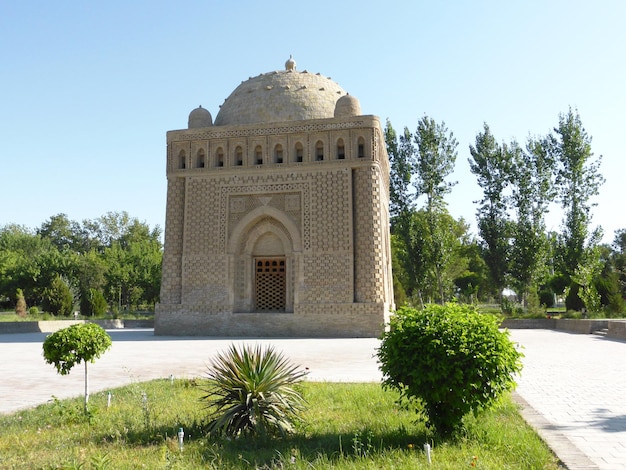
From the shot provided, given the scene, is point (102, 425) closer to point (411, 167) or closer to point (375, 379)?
point (375, 379)

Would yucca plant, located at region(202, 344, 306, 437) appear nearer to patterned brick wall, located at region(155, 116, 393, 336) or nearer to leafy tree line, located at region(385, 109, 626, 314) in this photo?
patterned brick wall, located at region(155, 116, 393, 336)

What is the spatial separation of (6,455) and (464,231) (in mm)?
42139

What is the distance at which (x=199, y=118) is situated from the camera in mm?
20734

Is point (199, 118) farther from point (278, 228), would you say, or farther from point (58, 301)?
point (58, 301)

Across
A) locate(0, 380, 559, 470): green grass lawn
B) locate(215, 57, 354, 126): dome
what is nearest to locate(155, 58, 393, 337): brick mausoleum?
locate(215, 57, 354, 126): dome

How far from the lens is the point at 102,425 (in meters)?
4.86

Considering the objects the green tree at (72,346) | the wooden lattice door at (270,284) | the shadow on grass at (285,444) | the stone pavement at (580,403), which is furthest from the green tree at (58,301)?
the shadow on grass at (285,444)

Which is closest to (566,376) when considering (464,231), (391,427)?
(391,427)

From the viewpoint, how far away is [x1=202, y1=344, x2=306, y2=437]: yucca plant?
438cm

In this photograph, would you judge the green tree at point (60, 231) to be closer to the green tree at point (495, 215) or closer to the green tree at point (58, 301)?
the green tree at point (58, 301)

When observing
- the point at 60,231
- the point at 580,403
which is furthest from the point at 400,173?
the point at 60,231

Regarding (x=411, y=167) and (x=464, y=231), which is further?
(x=464, y=231)

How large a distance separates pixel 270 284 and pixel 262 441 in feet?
47.9

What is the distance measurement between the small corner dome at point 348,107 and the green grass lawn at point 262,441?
14.6m
